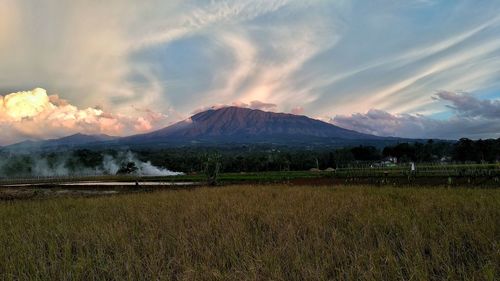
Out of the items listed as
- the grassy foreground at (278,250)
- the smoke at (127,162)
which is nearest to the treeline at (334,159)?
the smoke at (127,162)

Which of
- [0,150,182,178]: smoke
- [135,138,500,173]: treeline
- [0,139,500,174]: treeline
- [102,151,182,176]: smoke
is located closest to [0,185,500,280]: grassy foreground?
[0,139,500,174]: treeline

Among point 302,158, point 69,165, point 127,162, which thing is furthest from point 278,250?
point 69,165

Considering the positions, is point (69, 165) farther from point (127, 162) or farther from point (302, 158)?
point (302, 158)

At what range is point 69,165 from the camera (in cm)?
10631

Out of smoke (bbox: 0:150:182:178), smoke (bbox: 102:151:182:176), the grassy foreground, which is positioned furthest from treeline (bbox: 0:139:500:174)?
the grassy foreground

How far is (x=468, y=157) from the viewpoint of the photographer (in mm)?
88188

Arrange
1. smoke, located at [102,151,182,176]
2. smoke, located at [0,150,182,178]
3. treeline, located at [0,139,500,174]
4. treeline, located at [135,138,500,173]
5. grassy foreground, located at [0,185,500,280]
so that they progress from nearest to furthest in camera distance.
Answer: grassy foreground, located at [0,185,500,280], treeline, located at [135,138,500,173], treeline, located at [0,139,500,174], smoke, located at [102,151,182,176], smoke, located at [0,150,182,178]

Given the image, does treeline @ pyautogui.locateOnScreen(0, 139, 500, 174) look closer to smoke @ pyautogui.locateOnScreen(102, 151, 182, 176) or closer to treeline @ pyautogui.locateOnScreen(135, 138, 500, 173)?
treeline @ pyautogui.locateOnScreen(135, 138, 500, 173)

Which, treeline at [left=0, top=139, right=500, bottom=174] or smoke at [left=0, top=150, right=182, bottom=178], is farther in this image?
smoke at [left=0, top=150, right=182, bottom=178]

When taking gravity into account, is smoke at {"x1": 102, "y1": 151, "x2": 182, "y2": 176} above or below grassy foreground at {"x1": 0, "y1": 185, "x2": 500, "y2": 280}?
above

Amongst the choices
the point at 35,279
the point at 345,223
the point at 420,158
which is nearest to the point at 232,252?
the point at 35,279

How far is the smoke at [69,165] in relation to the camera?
98188 mm

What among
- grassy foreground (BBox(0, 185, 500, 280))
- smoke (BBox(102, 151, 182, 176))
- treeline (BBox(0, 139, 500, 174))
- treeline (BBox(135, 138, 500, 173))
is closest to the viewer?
grassy foreground (BBox(0, 185, 500, 280))

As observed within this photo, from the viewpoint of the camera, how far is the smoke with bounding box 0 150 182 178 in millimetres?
98188
